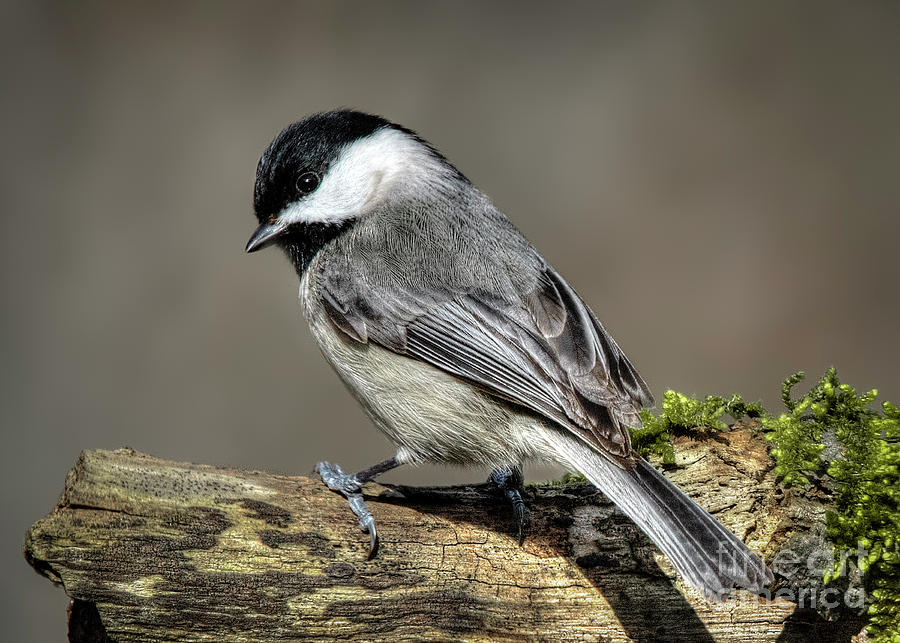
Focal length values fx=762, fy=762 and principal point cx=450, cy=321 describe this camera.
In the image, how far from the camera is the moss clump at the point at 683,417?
7.18 feet

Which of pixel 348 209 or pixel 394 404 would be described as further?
pixel 348 209

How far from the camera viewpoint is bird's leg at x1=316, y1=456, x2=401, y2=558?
1.92m

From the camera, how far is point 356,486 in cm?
208

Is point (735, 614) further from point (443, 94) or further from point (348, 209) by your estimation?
point (443, 94)

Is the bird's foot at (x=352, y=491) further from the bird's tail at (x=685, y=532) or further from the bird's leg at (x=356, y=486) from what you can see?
the bird's tail at (x=685, y=532)

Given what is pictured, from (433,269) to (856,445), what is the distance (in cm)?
124

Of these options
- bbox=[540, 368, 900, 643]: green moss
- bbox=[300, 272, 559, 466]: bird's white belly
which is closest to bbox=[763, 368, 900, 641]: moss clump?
bbox=[540, 368, 900, 643]: green moss

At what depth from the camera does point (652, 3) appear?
15.7 feet

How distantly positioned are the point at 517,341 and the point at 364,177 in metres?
0.86

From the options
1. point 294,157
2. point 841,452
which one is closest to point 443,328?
point 294,157

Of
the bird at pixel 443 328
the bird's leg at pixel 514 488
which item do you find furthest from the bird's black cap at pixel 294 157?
the bird's leg at pixel 514 488

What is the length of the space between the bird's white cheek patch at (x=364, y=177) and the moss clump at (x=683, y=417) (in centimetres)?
109

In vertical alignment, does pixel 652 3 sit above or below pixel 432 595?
above

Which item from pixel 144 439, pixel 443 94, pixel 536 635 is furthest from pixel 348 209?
pixel 443 94
